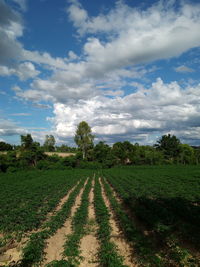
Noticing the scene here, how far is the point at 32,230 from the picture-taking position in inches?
361

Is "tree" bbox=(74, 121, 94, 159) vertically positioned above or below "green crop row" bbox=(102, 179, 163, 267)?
above

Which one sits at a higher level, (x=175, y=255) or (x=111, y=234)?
(x=175, y=255)

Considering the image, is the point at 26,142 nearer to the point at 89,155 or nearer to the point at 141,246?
the point at 89,155

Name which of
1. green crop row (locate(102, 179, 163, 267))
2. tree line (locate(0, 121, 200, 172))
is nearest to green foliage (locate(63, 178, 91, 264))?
green crop row (locate(102, 179, 163, 267))

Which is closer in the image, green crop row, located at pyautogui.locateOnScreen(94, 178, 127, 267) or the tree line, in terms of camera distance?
green crop row, located at pyautogui.locateOnScreen(94, 178, 127, 267)

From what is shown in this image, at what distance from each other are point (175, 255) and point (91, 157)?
219ft

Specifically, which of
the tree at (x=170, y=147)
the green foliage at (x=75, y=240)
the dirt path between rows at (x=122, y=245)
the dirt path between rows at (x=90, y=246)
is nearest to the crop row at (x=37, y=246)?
the green foliage at (x=75, y=240)

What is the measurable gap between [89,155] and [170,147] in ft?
160

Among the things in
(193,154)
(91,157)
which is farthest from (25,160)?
(193,154)

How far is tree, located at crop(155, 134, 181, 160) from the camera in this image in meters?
89.2

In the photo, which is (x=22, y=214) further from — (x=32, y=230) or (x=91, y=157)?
(x=91, y=157)

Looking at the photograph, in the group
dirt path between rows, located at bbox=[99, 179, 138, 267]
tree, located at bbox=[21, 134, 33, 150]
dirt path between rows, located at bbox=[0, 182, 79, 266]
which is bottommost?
dirt path between rows, located at bbox=[0, 182, 79, 266]

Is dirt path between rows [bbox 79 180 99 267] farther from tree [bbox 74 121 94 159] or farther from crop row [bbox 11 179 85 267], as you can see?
tree [bbox 74 121 94 159]

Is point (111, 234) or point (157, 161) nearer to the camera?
point (111, 234)
